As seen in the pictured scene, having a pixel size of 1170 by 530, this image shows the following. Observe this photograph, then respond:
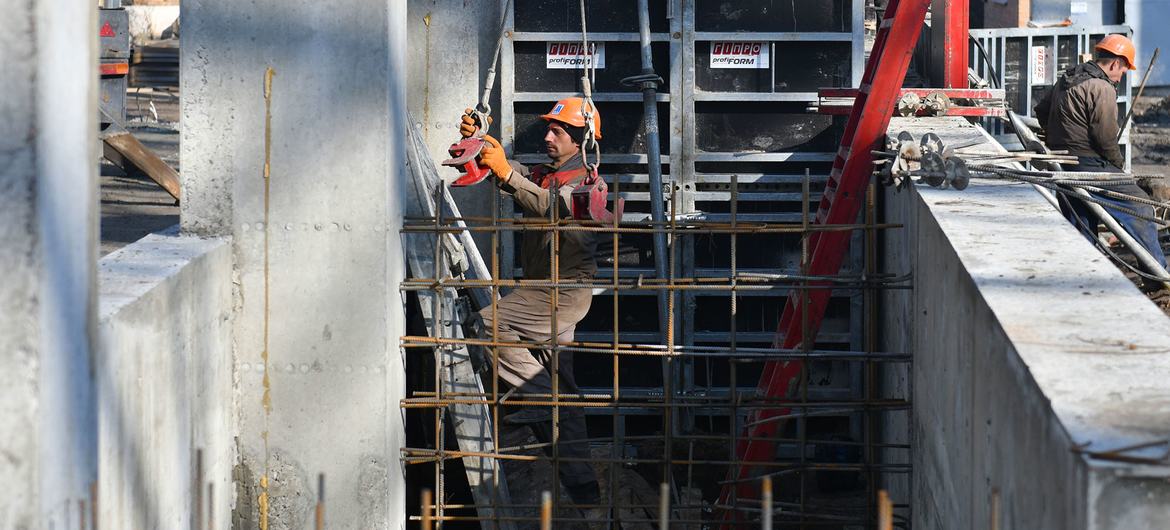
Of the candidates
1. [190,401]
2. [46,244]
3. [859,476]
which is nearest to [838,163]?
[859,476]

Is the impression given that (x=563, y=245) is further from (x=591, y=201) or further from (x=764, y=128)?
(x=764, y=128)

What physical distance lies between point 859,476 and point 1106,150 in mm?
2728

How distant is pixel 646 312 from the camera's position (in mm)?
9164

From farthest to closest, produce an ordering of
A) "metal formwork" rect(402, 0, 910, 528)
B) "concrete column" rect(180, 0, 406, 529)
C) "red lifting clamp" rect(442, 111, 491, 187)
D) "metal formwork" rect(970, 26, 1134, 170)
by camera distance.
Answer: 1. "metal formwork" rect(970, 26, 1134, 170)
2. "metal formwork" rect(402, 0, 910, 528)
3. "red lifting clamp" rect(442, 111, 491, 187)
4. "concrete column" rect(180, 0, 406, 529)

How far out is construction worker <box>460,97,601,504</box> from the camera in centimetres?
689

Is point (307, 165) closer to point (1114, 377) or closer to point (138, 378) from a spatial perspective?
point (138, 378)

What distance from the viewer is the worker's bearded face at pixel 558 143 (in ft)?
24.1

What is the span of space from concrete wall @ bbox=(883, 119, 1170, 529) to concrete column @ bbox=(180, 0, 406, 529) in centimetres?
234

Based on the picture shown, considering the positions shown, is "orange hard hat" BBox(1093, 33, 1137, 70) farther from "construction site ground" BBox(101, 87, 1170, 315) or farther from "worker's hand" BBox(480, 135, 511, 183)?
"worker's hand" BBox(480, 135, 511, 183)

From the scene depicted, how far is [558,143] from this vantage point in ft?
24.1

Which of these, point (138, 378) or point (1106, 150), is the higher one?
point (1106, 150)

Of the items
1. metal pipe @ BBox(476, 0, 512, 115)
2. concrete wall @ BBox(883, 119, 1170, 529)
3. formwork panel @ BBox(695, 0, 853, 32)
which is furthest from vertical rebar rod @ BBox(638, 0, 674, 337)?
concrete wall @ BBox(883, 119, 1170, 529)

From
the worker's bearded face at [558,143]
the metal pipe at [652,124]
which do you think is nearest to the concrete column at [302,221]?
the worker's bearded face at [558,143]

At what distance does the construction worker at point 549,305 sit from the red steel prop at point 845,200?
2.87 ft
